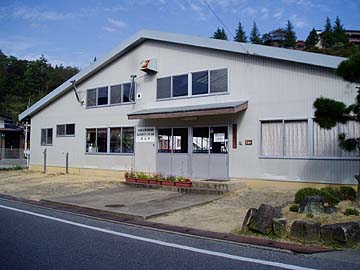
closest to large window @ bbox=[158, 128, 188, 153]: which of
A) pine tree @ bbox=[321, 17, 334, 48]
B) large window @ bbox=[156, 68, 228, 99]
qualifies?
large window @ bbox=[156, 68, 228, 99]

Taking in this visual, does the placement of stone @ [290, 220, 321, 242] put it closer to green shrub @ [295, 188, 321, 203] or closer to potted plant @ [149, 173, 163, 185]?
green shrub @ [295, 188, 321, 203]

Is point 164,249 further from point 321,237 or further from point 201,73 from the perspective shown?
point 201,73

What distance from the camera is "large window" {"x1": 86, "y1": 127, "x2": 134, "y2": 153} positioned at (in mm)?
19500

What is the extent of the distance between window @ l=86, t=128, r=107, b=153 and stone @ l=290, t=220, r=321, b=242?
582 inches

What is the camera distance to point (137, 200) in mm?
12523

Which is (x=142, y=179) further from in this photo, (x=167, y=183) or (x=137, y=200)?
(x=137, y=200)

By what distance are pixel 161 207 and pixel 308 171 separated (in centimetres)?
580

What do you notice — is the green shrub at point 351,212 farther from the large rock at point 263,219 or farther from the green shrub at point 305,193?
the large rock at point 263,219

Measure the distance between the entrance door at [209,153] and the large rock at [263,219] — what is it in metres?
7.72

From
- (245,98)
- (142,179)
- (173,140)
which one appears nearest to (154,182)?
(142,179)

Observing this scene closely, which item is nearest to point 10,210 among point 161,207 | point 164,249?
point 161,207

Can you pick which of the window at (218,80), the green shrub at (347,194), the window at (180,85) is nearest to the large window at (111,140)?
the window at (180,85)

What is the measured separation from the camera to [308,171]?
13672mm

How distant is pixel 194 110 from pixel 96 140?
801 cm
